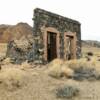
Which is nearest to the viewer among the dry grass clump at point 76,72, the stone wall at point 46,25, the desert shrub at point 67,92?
the desert shrub at point 67,92

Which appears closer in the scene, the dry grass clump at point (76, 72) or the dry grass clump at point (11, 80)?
the dry grass clump at point (11, 80)

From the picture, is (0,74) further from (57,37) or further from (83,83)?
(57,37)

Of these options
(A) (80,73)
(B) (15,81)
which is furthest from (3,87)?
(A) (80,73)

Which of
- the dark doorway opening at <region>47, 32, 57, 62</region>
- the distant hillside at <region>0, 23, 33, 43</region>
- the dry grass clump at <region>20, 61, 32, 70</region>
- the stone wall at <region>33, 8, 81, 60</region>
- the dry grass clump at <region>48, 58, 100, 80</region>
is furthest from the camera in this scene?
the distant hillside at <region>0, 23, 33, 43</region>

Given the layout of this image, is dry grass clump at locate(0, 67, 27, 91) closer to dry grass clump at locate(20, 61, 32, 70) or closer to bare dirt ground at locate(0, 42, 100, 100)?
bare dirt ground at locate(0, 42, 100, 100)

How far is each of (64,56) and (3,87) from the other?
8838 mm

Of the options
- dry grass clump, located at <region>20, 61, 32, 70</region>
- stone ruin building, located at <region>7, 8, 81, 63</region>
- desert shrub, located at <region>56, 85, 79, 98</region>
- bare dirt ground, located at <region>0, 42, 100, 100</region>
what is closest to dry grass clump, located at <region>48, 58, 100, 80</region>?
bare dirt ground, located at <region>0, 42, 100, 100</region>

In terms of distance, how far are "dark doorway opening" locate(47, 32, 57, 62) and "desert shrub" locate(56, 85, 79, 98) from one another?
26.1ft

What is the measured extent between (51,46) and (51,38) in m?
0.54

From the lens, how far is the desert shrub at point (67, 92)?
439 inches

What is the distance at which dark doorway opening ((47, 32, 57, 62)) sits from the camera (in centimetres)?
1955

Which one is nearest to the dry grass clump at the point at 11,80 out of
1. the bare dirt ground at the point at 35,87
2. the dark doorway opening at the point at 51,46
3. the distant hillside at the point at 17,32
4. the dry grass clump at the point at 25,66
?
the bare dirt ground at the point at 35,87

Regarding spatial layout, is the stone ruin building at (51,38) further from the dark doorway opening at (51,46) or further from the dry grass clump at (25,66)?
the dry grass clump at (25,66)

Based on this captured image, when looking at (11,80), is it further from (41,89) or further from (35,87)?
(41,89)
